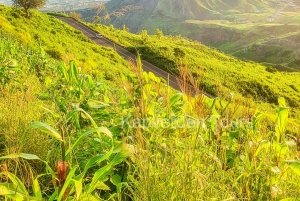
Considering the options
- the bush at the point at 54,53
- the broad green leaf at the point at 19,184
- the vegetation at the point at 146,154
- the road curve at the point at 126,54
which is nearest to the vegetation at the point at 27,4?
the road curve at the point at 126,54

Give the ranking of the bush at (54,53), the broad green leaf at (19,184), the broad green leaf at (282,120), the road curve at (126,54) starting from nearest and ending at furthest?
the broad green leaf at (19,184)
the broad green leaf at (282,120)
the bush at (54,53)
the road curve at (126,54)

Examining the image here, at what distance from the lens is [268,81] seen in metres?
42.9

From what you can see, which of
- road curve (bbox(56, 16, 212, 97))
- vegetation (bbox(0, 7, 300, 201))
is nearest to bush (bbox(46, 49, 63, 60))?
road curve (bbox(56, 16, 212, 97))

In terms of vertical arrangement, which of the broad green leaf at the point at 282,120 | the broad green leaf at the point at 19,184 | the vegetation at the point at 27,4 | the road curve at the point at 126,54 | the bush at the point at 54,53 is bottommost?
the road curve at the point at 126,54

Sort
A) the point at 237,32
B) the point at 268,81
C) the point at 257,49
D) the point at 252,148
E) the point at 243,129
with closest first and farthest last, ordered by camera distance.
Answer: the point at 252,148, the point at 243,129, the point at 268,81, the point at 257,49, the point at 237,32

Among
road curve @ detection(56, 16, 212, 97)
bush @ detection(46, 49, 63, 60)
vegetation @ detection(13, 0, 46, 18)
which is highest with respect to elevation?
vegetation @ detection(13, 0, 46, 18)

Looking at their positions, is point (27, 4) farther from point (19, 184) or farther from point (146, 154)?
point (146, 154)

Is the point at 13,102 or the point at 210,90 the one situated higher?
the point at 13,102

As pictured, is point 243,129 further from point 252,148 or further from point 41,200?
point 41,200

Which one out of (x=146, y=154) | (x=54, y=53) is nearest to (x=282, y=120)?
(x=146, y=154)

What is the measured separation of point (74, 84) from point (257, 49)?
138 metres

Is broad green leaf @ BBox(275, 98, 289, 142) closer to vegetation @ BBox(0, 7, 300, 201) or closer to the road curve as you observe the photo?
vegetation @ BBox(0, 7, 300, 201)

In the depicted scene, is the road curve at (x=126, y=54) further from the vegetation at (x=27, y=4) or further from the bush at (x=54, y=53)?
the bush at (x=54, y=53)

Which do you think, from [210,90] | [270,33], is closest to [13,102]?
[210,90]
